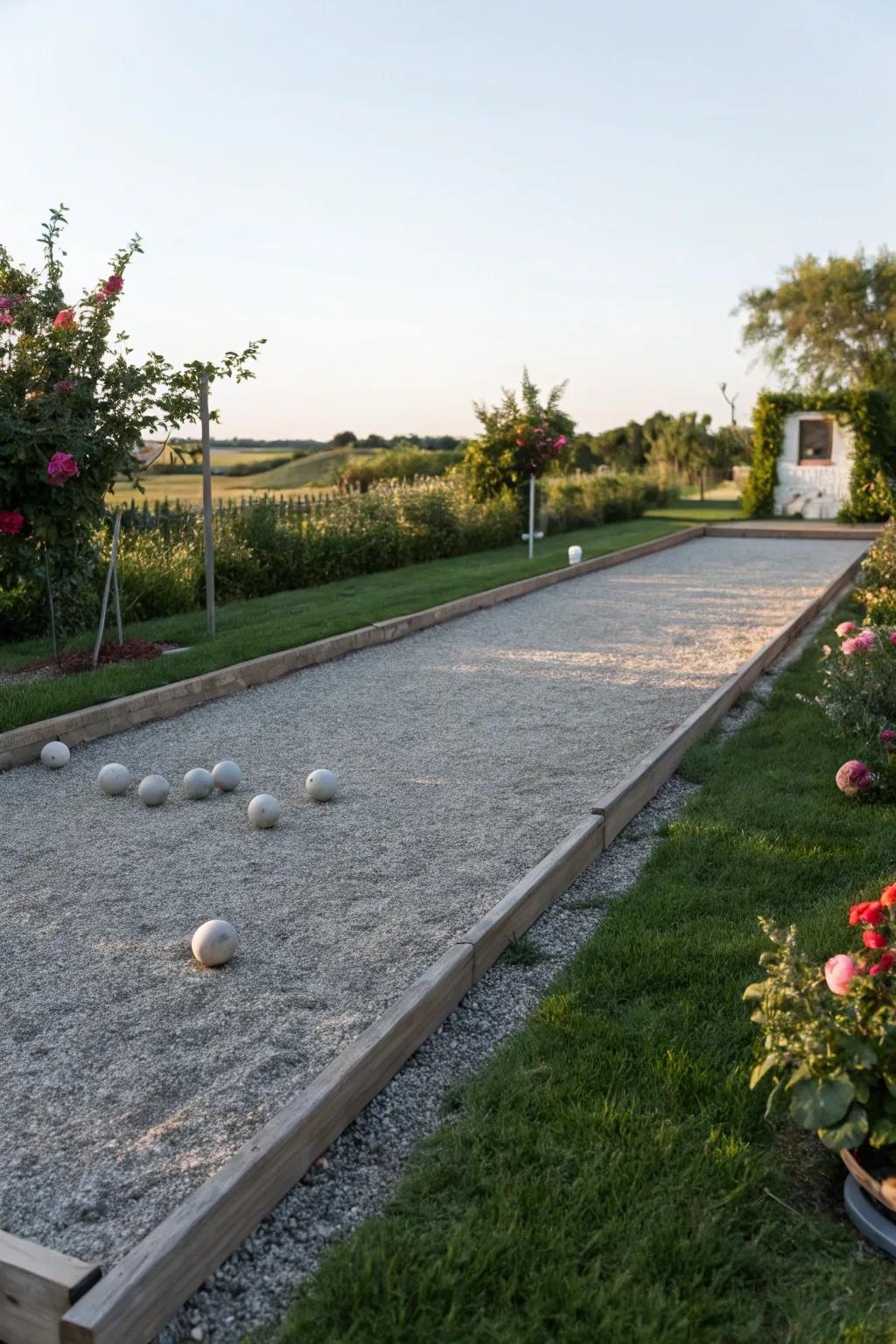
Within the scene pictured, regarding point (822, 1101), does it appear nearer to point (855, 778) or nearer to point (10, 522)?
point (855, 778)

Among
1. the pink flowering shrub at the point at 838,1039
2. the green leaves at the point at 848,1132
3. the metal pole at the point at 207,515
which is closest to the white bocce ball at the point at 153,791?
the pink flowering shrub at the point at 838,1039

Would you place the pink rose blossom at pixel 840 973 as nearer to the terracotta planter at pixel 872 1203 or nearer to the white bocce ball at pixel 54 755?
the terracotta planter at pixel 872 1203

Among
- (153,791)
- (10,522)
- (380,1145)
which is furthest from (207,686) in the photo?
(380,1145)

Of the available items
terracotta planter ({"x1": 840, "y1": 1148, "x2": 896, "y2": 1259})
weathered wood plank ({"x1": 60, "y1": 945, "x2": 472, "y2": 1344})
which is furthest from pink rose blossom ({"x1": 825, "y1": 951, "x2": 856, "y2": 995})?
weathered wood plank ({"x1": 60, "y1": 945, "x2": 472, "y2": 1344})

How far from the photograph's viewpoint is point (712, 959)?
3.56 meters

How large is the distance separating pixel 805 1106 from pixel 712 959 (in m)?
1.21

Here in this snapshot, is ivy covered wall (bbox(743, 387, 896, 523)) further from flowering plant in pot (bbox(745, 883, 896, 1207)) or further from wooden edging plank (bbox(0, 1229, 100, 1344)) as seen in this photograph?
wooden edging plank (bbox(0, 1229, 100, 1344))

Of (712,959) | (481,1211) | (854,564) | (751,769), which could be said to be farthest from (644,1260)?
(854,564)

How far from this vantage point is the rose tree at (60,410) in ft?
24.3

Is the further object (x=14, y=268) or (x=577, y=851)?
(x=14, y=268)

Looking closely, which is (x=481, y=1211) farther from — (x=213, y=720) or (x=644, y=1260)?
(x=213, y=720)

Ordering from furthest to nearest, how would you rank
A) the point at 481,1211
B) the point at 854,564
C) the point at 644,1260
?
the point at 854,564 → the point at 481,1211 → the point at 644,1260

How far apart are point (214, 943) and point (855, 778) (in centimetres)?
306

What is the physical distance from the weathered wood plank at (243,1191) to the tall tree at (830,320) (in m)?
39.3
